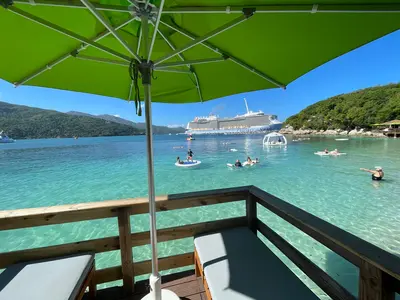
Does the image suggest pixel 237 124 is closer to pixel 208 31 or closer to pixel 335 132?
pixel 335 132

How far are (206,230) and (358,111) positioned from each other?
55906 millimetres

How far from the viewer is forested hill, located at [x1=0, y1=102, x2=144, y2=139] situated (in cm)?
6788

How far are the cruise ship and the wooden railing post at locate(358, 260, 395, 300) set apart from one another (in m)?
73.1

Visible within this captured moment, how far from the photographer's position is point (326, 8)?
90 cm

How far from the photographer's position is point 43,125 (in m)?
68.6

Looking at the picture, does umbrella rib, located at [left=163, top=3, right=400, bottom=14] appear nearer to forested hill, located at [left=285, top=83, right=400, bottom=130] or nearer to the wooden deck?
the wooden deck

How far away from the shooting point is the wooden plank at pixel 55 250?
1351 millimetres

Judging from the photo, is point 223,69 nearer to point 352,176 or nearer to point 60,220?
point 60,220

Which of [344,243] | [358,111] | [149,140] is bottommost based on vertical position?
[344,243]

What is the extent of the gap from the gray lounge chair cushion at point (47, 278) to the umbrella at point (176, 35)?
0.45m

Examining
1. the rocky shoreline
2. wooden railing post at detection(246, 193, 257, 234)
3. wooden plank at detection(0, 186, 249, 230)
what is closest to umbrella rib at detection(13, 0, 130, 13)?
wooden plank at detection(0, 186, 249, 230)

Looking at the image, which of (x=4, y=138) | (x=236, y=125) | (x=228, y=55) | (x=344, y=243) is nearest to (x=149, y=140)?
(x=228, y=55)

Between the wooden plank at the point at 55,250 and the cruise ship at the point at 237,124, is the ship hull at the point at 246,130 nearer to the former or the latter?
the cruise ship at the point at 237,124

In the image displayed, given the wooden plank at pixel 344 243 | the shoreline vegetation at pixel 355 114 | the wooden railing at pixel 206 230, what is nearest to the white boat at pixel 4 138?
the wooden railing at pixel 206 230
